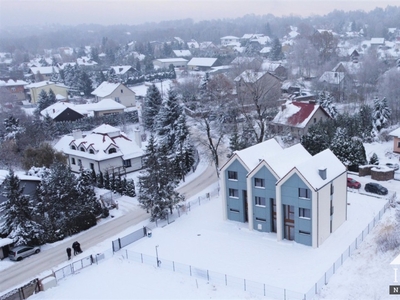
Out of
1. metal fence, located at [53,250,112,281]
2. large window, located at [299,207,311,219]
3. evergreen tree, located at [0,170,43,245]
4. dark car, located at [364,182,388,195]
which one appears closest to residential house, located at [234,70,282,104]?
dark car, located at [364,182,388,195]

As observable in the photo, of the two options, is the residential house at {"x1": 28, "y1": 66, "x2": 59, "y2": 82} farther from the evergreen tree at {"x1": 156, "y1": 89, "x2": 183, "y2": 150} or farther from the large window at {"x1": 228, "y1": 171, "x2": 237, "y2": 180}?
the large window at {"x1": 228, "y1": 171, "x2": 237, "y2": 180}

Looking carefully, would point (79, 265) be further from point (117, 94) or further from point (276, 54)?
point (276, 54)

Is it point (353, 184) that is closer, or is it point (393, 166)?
point (353, 184)

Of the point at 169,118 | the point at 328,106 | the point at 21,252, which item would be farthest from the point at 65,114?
the point at 328,106

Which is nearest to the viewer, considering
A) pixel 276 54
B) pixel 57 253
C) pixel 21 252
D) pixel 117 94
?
pixel 21 252

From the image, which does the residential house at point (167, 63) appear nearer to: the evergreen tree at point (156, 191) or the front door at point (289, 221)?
the evergreen tree at point (156, 191)
